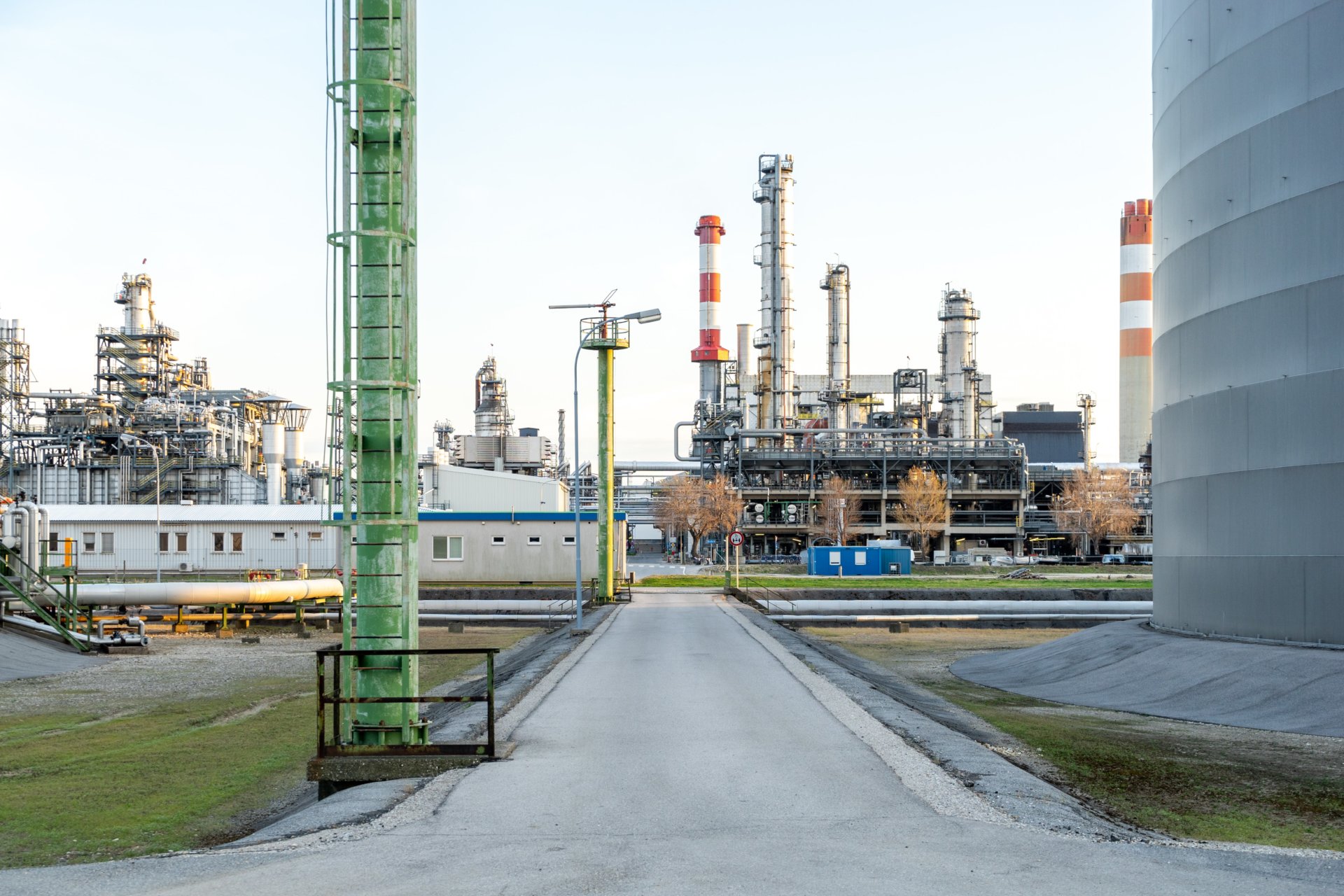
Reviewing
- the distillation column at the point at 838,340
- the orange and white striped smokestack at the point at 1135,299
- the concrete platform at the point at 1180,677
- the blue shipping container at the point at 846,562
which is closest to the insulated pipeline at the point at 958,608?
the concrete platform at the point at 1180,677

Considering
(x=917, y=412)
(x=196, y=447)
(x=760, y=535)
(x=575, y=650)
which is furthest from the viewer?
(x=917, y=412)

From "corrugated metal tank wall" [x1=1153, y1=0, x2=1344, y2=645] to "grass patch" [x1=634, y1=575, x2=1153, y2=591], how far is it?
29796 millimetres

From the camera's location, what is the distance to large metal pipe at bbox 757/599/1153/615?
43.7 m

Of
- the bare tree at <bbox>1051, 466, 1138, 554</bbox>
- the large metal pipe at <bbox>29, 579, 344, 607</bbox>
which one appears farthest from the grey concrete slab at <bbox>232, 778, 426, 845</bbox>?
the bare tree at <bbox>1051, 466, 1138, 554</bbox>

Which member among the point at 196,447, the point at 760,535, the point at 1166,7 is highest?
the point at 1166,7

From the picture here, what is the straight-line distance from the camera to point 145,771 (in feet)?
48.6

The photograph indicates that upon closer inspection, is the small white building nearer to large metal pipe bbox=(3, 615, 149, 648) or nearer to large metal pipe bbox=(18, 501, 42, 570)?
large metal pipe bbox=(3, 615, 149, 648)

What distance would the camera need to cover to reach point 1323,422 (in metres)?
21.0

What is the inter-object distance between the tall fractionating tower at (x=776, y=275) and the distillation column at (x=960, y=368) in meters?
16.6

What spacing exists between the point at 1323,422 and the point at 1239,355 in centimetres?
257

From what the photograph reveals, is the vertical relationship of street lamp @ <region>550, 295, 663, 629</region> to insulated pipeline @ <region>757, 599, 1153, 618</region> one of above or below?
above

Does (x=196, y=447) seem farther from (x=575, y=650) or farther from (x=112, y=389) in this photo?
(x=575, y=650)

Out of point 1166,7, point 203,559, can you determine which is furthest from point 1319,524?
point 203,559

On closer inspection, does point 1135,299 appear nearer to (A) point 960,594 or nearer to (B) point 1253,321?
(A) point 960,594
